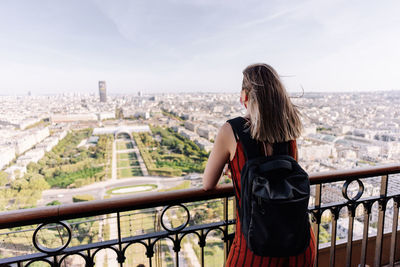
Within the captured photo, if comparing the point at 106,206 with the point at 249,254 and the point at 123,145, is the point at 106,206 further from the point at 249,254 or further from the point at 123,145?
the point at 123,145

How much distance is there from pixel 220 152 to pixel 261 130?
0.14m

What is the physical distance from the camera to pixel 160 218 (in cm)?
86

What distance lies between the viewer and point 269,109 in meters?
0.72

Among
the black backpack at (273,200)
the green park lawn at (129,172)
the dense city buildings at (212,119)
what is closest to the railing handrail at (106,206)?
the black backpack at (273,200)

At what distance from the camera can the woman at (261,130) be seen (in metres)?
0.71

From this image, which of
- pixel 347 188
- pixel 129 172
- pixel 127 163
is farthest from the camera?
pixel 127 163

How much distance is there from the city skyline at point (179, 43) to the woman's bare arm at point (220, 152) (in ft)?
15.0

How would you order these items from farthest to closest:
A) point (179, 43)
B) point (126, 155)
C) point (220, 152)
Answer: point (179, 43), point (126, 155), point (220, 152)

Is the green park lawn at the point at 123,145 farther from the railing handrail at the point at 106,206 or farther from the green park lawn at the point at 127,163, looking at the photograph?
the railing handrail at the point at 106,206

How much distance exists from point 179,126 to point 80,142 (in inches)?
368

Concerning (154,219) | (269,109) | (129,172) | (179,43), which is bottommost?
(129,172)

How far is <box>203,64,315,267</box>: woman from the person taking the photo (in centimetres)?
71

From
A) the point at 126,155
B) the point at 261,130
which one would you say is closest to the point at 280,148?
the point at 261,130

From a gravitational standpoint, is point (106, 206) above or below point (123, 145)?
above
